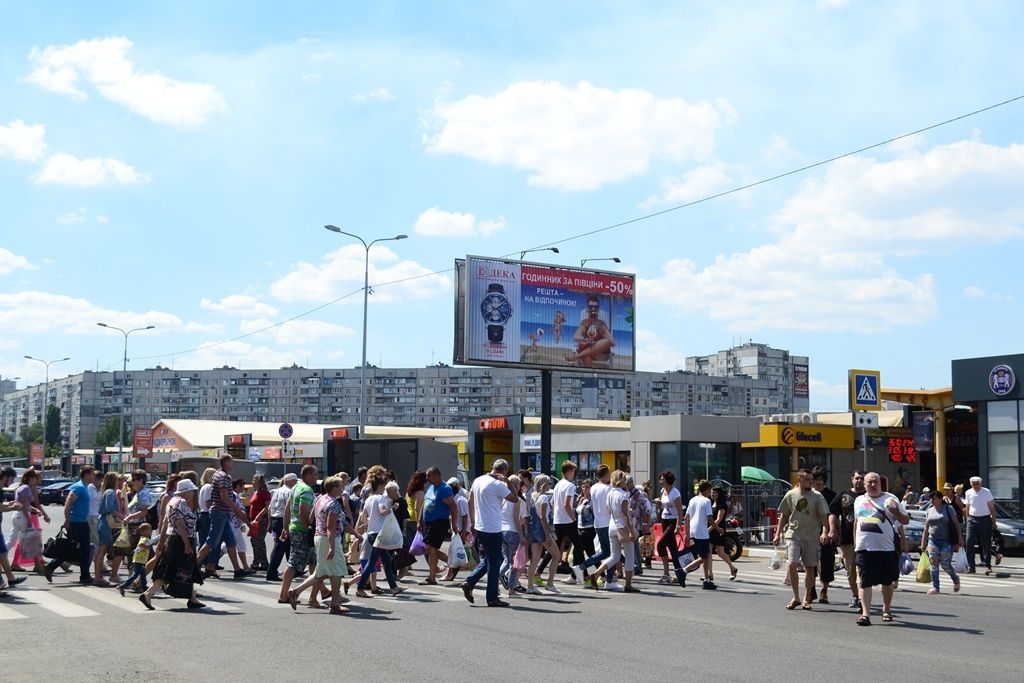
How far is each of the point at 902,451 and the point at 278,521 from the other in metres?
36.8

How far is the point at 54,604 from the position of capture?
1352 cm

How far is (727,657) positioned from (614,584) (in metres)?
7.03

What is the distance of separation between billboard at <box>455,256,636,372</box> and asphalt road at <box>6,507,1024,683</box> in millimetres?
19417

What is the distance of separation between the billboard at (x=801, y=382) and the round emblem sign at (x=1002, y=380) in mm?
84307

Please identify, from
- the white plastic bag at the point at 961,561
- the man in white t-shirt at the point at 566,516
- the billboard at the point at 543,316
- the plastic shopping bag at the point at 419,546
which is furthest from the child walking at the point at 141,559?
the billboard at the point at 543,316

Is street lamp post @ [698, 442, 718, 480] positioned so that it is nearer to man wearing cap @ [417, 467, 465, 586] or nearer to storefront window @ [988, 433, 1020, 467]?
storefront window @ [988, 433, 1020, 467]

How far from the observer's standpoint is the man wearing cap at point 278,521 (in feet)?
54.5

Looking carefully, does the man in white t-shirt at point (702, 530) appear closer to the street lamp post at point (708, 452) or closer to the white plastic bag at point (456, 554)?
the white plastic bag at point (456, 554)

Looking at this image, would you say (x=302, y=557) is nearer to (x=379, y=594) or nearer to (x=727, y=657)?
(x=379, y=594)

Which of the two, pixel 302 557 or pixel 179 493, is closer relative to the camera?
pixel 179 493

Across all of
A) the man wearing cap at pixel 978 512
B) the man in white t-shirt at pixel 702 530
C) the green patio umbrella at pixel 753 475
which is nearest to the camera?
the man in white t-shirt at pixel 702 530

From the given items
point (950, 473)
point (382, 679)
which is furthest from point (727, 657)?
point (950, 473)

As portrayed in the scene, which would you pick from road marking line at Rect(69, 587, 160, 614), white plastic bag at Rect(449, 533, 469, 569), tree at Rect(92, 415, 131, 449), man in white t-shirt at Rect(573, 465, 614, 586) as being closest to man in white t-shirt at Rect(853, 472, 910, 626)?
man in white t-shirt at Rect(573, 465, 614, 586)

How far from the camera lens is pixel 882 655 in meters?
10.0
